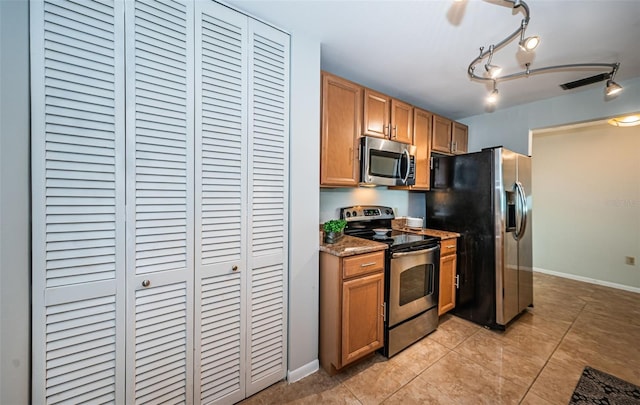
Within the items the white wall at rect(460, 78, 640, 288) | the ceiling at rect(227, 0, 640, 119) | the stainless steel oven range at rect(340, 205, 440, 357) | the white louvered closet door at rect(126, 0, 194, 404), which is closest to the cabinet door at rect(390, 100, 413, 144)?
the ceiling at rect(227, 0, 640, 119)

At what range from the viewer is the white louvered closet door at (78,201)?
101 centimetres

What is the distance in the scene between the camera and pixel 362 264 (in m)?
1.79

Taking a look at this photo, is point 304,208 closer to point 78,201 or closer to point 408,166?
point 78,201

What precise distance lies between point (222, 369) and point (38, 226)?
46.7 inches

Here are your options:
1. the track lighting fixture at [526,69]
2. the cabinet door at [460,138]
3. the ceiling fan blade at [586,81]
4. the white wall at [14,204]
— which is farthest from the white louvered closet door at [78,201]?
the ceiling fan blade at [586,81]

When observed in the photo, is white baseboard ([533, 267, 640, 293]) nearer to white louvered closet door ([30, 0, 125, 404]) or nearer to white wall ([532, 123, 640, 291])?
white wall ([532, 123, 640, 291])

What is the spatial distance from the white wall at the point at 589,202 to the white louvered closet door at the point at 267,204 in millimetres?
4182

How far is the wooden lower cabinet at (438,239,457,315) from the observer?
246cm

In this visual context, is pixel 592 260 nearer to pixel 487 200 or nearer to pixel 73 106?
pixel 487 200

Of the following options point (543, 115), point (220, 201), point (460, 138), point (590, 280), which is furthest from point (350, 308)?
point (590, 280)

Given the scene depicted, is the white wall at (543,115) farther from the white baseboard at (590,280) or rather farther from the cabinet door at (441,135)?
the white baseboard at (590,280)

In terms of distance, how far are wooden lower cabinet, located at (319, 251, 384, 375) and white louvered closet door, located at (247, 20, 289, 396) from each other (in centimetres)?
33

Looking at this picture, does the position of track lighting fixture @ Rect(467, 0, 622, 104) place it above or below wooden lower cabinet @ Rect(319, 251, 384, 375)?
above

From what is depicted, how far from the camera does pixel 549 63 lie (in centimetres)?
211
